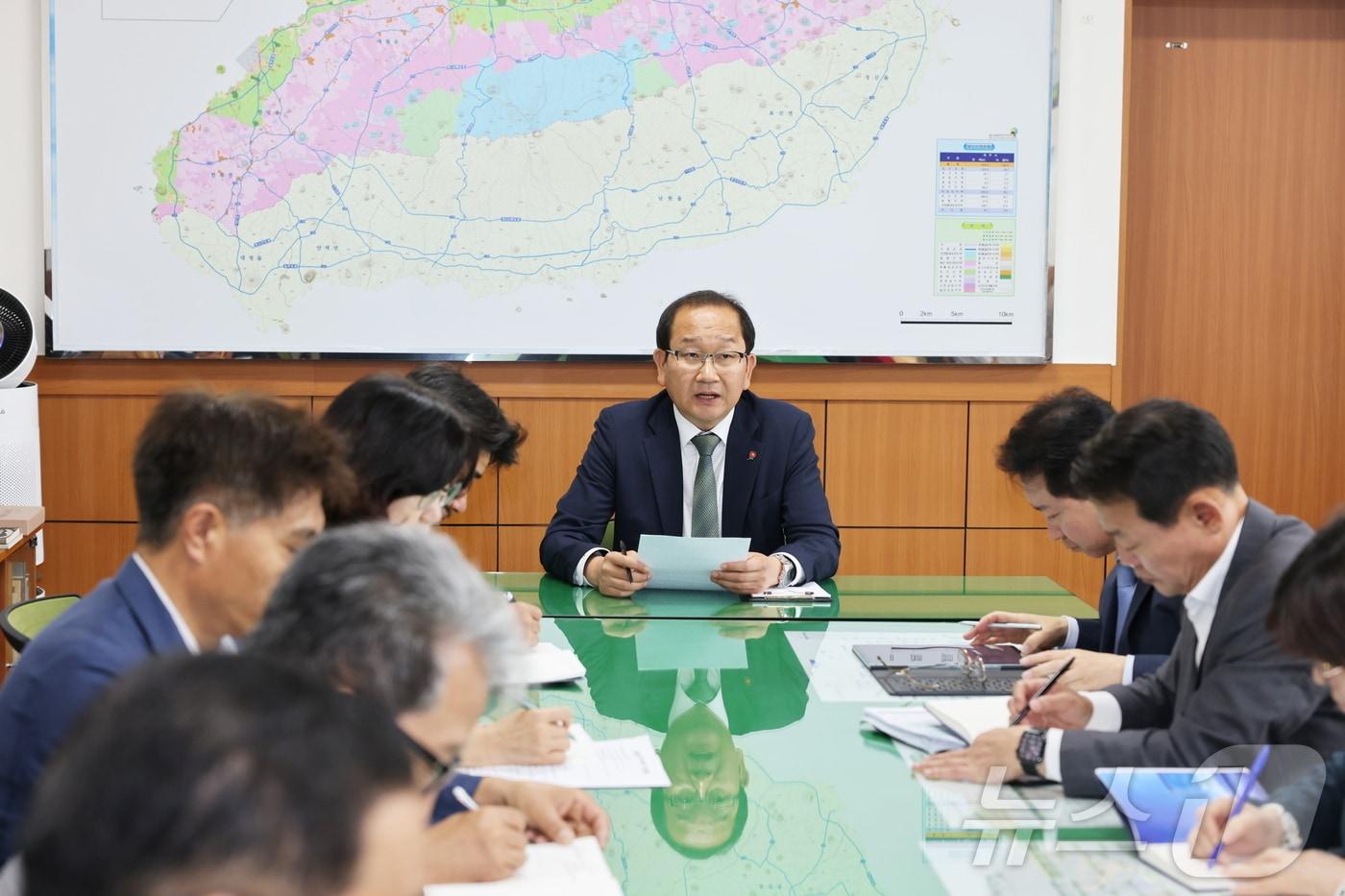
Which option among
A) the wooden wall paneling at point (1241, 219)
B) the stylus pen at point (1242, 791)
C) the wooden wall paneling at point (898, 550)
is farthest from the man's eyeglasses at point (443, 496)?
the wooden wall paneling at point (1241, 219)

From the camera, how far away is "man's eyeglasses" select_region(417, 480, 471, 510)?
8.02ft

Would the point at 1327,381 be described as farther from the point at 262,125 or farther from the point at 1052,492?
the point at 262,125

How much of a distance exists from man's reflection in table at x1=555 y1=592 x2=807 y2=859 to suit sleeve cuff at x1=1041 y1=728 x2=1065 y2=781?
44 cm

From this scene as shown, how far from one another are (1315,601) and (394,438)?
150 centimetres

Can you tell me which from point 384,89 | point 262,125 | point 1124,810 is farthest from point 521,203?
point 1124,810

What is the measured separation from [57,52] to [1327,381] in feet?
16.2

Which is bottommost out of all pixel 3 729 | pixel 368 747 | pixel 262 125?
pixel 3 729

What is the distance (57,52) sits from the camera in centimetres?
473

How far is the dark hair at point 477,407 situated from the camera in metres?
2.59

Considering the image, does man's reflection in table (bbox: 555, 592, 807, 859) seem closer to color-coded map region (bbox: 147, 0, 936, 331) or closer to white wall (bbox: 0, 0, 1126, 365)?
color-coded map region (bbox: 147, 0, 936, 331)

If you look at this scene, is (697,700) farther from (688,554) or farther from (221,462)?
(221,462)

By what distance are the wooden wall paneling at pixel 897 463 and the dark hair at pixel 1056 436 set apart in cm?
208

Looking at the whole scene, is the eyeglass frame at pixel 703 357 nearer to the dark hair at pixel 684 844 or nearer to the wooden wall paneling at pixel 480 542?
the wooden wall paneling at pixel 480 542

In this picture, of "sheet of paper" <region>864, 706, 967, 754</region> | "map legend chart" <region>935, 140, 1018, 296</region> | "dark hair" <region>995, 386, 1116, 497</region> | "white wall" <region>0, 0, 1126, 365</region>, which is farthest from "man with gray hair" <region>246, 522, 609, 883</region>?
"white wall" <region>0, 0, 1126, 365</region>
